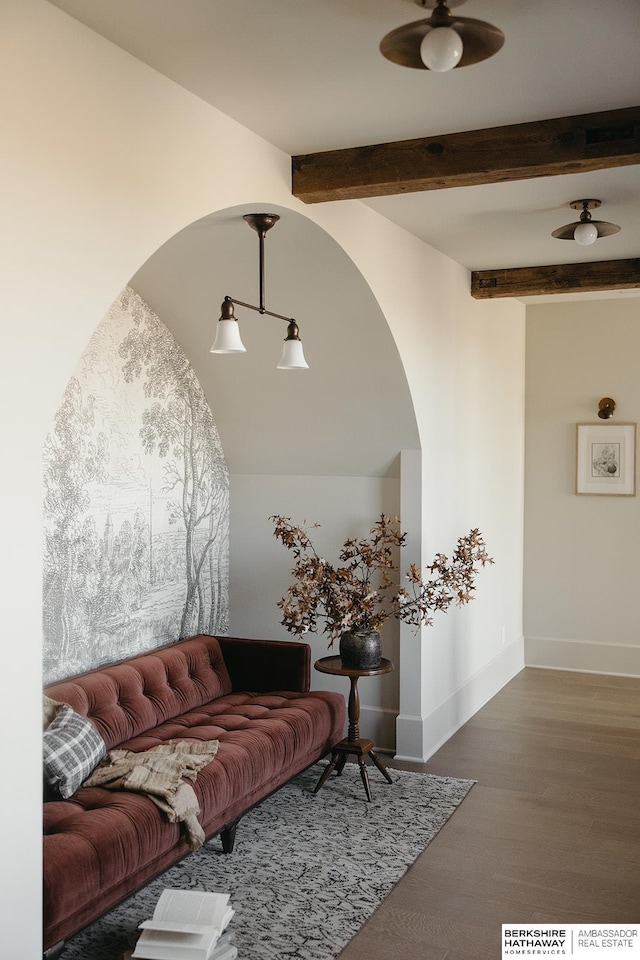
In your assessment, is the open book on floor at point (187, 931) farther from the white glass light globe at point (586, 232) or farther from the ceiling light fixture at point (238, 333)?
the white glass light globe at point (586, 232)

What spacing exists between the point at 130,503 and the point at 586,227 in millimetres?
2453

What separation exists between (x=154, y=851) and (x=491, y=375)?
13.8 feet

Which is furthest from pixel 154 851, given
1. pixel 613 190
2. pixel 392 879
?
pixel 613 190

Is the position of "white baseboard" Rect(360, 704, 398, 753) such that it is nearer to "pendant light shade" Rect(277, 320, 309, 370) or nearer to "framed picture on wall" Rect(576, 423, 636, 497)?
"pendant light shade" Rect(277, 320, 309, 370)

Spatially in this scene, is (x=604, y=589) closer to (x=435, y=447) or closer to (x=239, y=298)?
(x=435, y=447)

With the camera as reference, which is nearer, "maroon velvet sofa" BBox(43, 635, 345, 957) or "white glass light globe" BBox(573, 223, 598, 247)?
"maroon velvet sofa" BBox(43, 635, 345, 957)

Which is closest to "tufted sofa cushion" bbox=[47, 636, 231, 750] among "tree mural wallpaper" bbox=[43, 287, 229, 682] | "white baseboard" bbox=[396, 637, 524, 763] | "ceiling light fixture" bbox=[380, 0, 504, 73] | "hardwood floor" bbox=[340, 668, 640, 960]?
"tree mural wallpaper" bbox=[43, 287, 229, 682]

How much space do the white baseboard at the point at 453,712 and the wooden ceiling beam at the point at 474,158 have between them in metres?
2.85

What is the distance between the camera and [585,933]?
323 centimetres

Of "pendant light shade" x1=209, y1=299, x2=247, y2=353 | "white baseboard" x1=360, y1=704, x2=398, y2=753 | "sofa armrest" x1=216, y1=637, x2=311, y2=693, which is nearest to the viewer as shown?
"pendant light shade" x1=209, y1=299, x2=247, y2=353

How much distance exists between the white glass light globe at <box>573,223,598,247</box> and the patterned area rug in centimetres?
268

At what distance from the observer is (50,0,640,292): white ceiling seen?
2494 millimetres

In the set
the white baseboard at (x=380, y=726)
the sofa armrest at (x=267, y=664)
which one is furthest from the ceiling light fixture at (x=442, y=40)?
the white baseboard at (x=380, y=726)

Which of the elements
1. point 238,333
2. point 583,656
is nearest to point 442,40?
point 238,333
